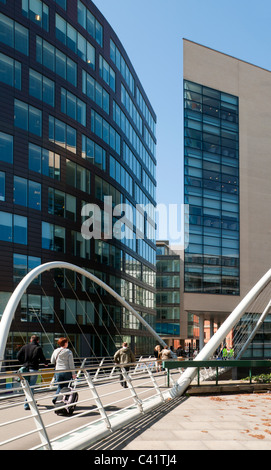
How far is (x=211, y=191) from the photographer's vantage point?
53750 millimetres

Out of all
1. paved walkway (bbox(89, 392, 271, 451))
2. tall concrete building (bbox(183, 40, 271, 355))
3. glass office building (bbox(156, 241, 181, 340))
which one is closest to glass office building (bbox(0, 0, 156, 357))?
tall concrete building (bbox(183, 40, 271, 355))

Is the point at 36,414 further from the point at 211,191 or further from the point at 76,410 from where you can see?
the point at 211,191

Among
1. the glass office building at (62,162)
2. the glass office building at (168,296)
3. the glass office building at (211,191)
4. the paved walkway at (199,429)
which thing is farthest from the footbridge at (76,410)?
the glass office building at (168,296)

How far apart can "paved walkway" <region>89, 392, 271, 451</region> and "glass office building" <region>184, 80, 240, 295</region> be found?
124ft

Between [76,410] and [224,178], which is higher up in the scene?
[224,178]

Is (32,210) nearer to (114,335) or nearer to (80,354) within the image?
(80,354)

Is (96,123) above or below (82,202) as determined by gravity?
above

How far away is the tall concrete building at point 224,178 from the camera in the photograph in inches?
2060

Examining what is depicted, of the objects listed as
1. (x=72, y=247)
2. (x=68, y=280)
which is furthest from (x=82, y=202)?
(x=68, y=280)

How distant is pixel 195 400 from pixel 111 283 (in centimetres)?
3364

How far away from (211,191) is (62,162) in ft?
59.9

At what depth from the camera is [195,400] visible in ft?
50.6

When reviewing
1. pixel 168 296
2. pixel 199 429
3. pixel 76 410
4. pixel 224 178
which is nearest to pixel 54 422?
pixel 199 429

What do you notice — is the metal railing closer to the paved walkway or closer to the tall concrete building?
the paved walkway
